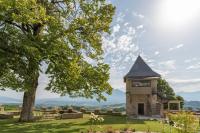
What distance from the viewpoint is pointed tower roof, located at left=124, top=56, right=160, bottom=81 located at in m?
52.6

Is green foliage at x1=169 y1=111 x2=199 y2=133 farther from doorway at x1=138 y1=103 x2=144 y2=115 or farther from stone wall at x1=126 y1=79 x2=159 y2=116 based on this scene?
doorway at x1=138 y1=103 x2=144 y2=115

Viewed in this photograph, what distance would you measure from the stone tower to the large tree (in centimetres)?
1622

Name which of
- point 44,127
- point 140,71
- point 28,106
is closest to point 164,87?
point 140,71

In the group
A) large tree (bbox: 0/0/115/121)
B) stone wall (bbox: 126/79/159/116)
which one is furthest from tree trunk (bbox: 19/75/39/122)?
stone wall (bbox: 126/79/159/116)

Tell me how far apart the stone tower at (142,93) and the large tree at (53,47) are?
16.2 metres

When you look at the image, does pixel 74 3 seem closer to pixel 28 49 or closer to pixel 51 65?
pixel 51 65

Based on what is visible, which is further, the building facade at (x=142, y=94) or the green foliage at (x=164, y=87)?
the green foliage at (x=164, y=87)

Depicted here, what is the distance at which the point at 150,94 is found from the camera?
5200 centimetres

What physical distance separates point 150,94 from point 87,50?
18847mm

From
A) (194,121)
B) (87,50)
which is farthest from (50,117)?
(194,121)

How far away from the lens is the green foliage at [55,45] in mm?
28922

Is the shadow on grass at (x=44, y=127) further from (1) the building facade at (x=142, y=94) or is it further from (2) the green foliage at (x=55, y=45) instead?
(1) the building facade at (x=142, y=94)

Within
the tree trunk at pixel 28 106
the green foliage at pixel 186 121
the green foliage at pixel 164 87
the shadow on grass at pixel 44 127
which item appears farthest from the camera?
the green foliage at pixel 164 87

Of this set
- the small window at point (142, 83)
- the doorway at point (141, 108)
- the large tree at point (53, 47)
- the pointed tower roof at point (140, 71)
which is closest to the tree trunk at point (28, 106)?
the large tree at point (53, 47)
